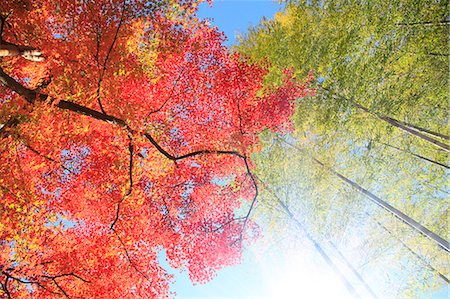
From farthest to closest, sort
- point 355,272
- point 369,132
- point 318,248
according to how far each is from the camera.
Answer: point 369,132 → point 355,272 → point 318,248

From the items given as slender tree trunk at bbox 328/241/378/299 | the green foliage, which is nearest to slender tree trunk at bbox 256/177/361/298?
the green foliage

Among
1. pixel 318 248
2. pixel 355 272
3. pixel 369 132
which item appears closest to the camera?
pixel 318 248

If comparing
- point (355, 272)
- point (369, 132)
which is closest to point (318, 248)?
point (355, 272)

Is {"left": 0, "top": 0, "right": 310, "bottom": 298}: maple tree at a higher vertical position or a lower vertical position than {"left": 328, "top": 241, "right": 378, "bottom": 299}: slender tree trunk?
higher

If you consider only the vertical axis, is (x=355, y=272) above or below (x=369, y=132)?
below

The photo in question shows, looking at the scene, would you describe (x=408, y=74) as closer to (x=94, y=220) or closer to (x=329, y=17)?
(x=329, y=17)

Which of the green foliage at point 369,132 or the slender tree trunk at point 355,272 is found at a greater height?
the green foliage at point 369,132

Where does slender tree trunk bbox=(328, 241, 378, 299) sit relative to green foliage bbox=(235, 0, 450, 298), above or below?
below

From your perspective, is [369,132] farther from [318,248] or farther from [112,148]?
[112,148]

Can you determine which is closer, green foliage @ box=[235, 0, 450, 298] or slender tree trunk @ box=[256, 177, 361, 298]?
slender tree trunk @ box=[256, 177, 361, 298]

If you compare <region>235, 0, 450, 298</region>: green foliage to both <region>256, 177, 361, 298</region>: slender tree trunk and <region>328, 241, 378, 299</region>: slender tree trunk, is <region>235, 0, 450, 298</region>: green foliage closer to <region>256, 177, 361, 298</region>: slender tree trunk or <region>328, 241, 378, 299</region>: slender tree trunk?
<region>256, 177, 361, 298</region>: slender tree trunk

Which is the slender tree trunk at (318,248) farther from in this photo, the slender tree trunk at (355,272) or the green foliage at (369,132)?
the slender tree trunk at (355,272)

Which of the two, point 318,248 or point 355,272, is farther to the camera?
point 355,272

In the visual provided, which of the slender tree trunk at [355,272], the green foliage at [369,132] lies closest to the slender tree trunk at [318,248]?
the green foliage at [369,132]
